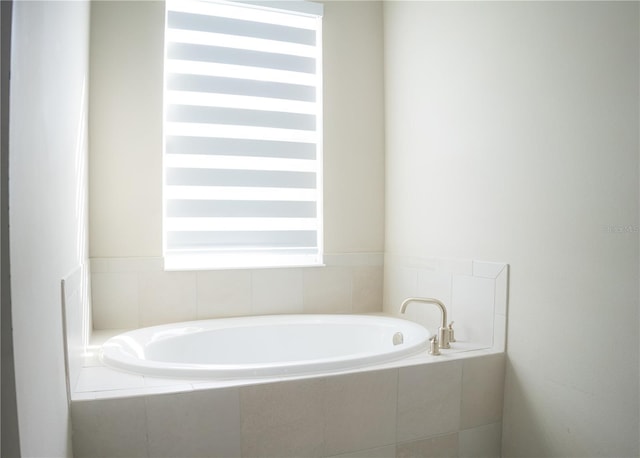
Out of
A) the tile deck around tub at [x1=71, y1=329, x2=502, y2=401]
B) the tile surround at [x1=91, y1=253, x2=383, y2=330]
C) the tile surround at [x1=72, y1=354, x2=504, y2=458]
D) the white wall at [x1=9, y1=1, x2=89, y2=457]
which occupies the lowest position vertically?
the tile surround at [x1=72, y1=354, x2=504, y2=458]

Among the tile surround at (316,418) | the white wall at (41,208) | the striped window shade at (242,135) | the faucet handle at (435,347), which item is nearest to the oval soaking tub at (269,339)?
the faucet handle at (435,347)

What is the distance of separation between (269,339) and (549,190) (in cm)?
149

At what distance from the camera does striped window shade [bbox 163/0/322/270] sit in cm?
239

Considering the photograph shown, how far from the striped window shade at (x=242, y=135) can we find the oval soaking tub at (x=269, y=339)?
0.37 meters

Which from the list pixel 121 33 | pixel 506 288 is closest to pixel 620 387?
pixel 506 288

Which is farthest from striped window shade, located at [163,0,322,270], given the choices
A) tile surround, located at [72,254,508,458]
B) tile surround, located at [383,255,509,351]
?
tile surround, located at [383,255,509,351]

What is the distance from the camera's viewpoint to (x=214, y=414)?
1.41 meters

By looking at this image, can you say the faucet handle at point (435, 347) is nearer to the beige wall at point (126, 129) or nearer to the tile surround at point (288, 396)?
the tile surround at point (288, 396)

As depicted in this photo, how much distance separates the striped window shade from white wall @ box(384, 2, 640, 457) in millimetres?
726

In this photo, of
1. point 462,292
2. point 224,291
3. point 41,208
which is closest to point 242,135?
point 224,291

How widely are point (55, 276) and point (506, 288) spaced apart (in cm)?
163

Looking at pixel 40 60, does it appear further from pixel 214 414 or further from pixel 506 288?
pixel 506 288

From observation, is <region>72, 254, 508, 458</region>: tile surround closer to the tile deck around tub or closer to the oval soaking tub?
the tile deck around tub

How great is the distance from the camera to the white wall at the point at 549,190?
1392 millimetres
